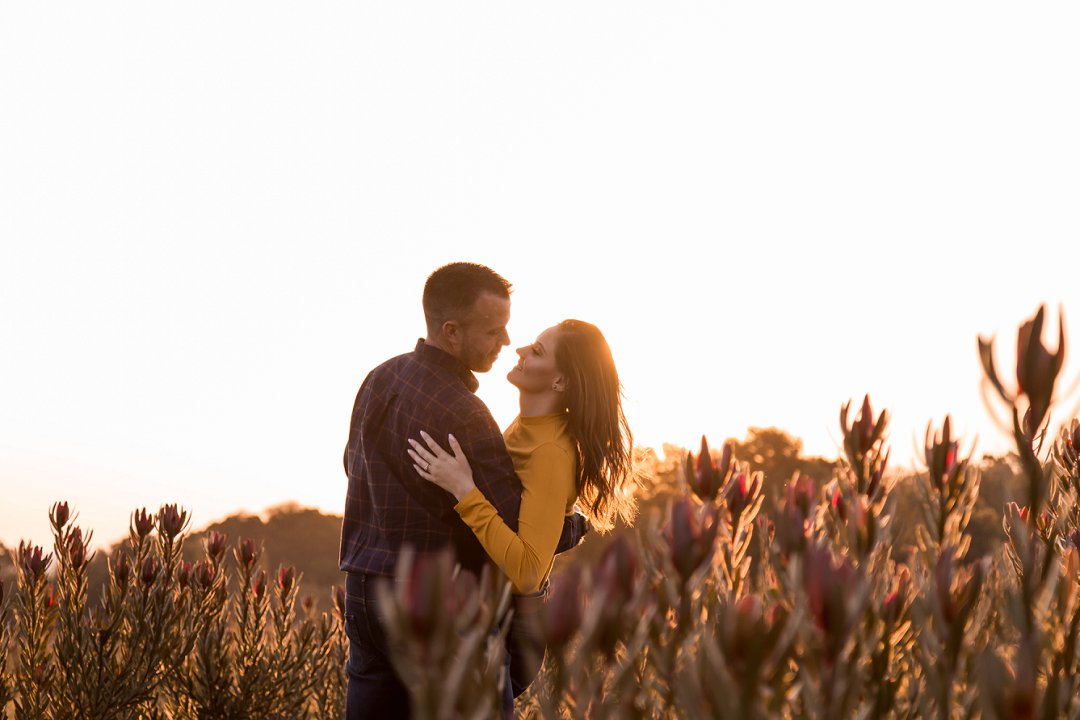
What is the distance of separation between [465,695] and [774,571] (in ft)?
2.35

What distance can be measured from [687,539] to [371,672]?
2430 mm

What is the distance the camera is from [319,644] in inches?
253

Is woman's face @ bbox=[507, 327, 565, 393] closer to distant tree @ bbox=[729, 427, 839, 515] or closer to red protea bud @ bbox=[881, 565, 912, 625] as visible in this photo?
red protea bud @ bbox=[881, 565, 912, 625]

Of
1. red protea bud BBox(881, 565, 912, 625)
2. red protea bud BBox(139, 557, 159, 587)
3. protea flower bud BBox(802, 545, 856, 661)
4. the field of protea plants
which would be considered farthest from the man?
protea flower bud BBox(802, 545, 856, 661)

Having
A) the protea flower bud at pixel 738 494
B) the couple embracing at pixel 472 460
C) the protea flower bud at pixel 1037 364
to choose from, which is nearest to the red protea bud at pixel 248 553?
the couple embracing at pixel 472 460

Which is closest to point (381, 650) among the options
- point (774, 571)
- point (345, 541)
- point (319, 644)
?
point (345, 541)

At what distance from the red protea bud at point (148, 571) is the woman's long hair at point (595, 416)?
2.47 meters

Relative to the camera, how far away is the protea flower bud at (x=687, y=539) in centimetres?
Result: 129

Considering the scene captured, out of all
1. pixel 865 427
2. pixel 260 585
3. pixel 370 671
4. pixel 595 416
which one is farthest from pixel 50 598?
pixel 865 427

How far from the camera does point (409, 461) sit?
11.1ft

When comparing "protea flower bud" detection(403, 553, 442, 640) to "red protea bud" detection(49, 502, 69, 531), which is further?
"red protea bud" detection(49, 502, 69, 531)

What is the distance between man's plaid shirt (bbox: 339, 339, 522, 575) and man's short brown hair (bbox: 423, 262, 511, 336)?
0.49 feet

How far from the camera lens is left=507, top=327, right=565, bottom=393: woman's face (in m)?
3.70

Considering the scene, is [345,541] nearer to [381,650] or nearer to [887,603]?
[381,650]
